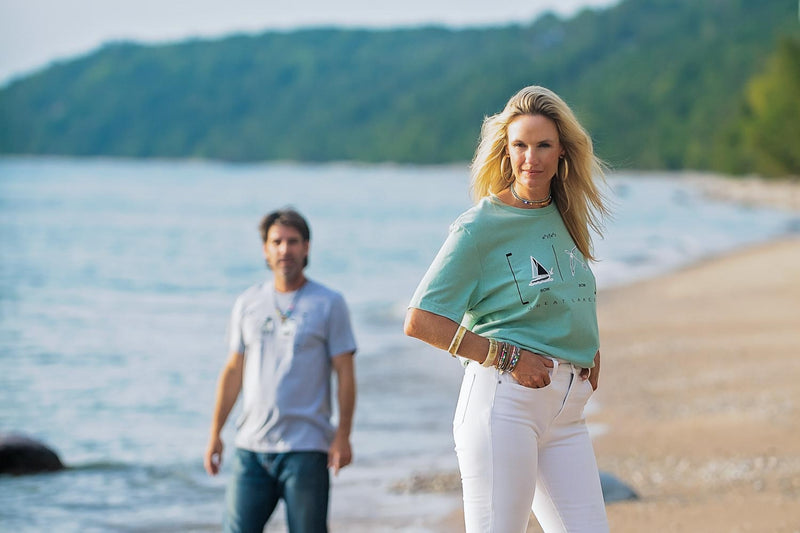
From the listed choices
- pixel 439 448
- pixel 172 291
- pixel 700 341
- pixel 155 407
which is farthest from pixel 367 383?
pixel 172 291

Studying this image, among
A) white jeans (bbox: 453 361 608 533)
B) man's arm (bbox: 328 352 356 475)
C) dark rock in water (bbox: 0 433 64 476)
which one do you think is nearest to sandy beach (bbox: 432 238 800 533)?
man's arm (bbox: 328 352 356 475)

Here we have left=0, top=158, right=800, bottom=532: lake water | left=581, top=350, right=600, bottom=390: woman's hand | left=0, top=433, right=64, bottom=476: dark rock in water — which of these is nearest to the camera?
left=581, top=350, right=600, bottom=390: woman's hand

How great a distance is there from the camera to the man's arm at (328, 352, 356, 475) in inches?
187

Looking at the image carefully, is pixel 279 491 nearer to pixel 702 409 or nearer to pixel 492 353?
pixel 492 353

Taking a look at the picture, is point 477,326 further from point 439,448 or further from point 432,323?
point 439,448

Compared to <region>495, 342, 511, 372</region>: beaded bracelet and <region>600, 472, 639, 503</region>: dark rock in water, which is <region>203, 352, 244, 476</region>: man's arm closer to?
<region>495, 342, 511, 372</region>: beaded bracelet

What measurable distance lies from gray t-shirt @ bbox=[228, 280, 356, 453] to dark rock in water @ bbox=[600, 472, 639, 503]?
107 inches

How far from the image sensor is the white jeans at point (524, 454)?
10.4ft

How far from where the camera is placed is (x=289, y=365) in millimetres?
4746

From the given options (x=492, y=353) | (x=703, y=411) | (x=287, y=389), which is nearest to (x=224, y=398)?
(x=287, y=389)

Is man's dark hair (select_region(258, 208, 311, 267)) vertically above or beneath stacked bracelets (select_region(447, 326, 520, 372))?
above

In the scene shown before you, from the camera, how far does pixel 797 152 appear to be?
6581 cm

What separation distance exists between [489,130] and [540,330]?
0.69m

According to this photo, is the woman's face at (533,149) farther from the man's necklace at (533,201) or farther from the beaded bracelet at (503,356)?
the beaded bracelet at (503,356)
